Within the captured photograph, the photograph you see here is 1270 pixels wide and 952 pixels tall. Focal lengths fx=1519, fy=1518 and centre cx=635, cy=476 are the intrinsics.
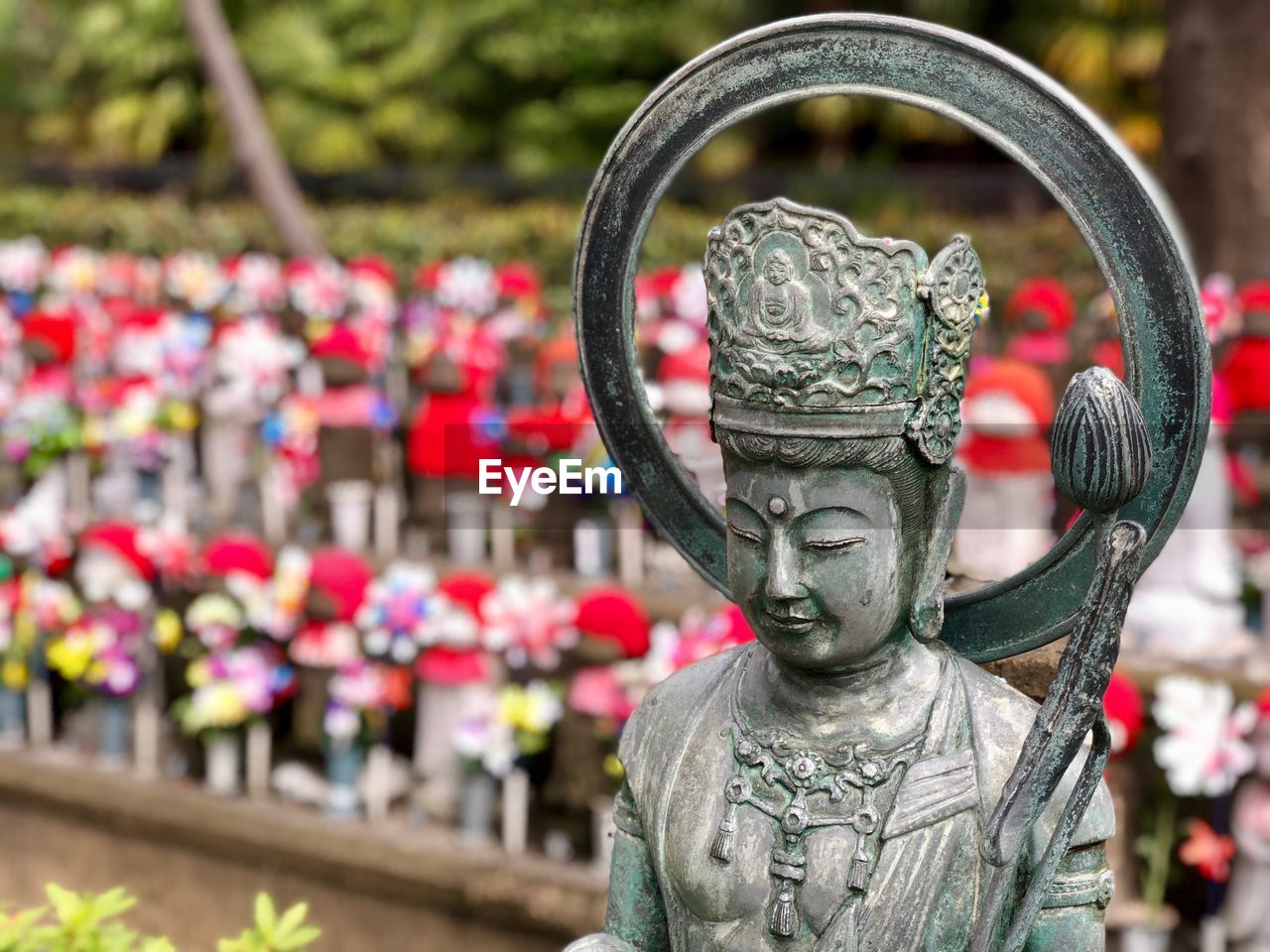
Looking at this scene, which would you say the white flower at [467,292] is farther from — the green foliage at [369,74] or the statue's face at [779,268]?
the green foliage at [369,74]

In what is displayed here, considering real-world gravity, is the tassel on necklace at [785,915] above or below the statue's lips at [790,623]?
below

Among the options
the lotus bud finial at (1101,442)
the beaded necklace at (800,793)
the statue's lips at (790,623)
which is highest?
the lotus bud finial at (1101,442)

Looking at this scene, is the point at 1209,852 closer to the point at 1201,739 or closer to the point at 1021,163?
the point at 1201,739

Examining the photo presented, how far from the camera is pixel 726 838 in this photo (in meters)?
1.57

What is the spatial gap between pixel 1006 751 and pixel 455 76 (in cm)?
1561

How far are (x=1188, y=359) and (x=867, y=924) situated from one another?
0.63m

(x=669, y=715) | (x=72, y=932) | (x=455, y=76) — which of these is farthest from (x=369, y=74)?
(x=669, y=715)

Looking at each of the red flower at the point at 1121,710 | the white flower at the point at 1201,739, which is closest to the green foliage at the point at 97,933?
the red flower at the point at 1121,710

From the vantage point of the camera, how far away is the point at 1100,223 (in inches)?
55.6

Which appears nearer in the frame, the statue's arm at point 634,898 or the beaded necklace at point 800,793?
the beaded necklace at point 800,793

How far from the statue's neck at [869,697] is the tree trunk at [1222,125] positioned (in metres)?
5.36

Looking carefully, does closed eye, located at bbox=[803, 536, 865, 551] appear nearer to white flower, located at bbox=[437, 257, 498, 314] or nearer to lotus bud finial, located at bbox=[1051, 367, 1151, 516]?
lotus bud finial, located at bbox=[1051, 367, 1151, 516]

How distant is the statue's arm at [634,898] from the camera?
1709 millimetres

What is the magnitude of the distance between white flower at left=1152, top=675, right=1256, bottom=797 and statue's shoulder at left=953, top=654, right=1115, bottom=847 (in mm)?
1921
